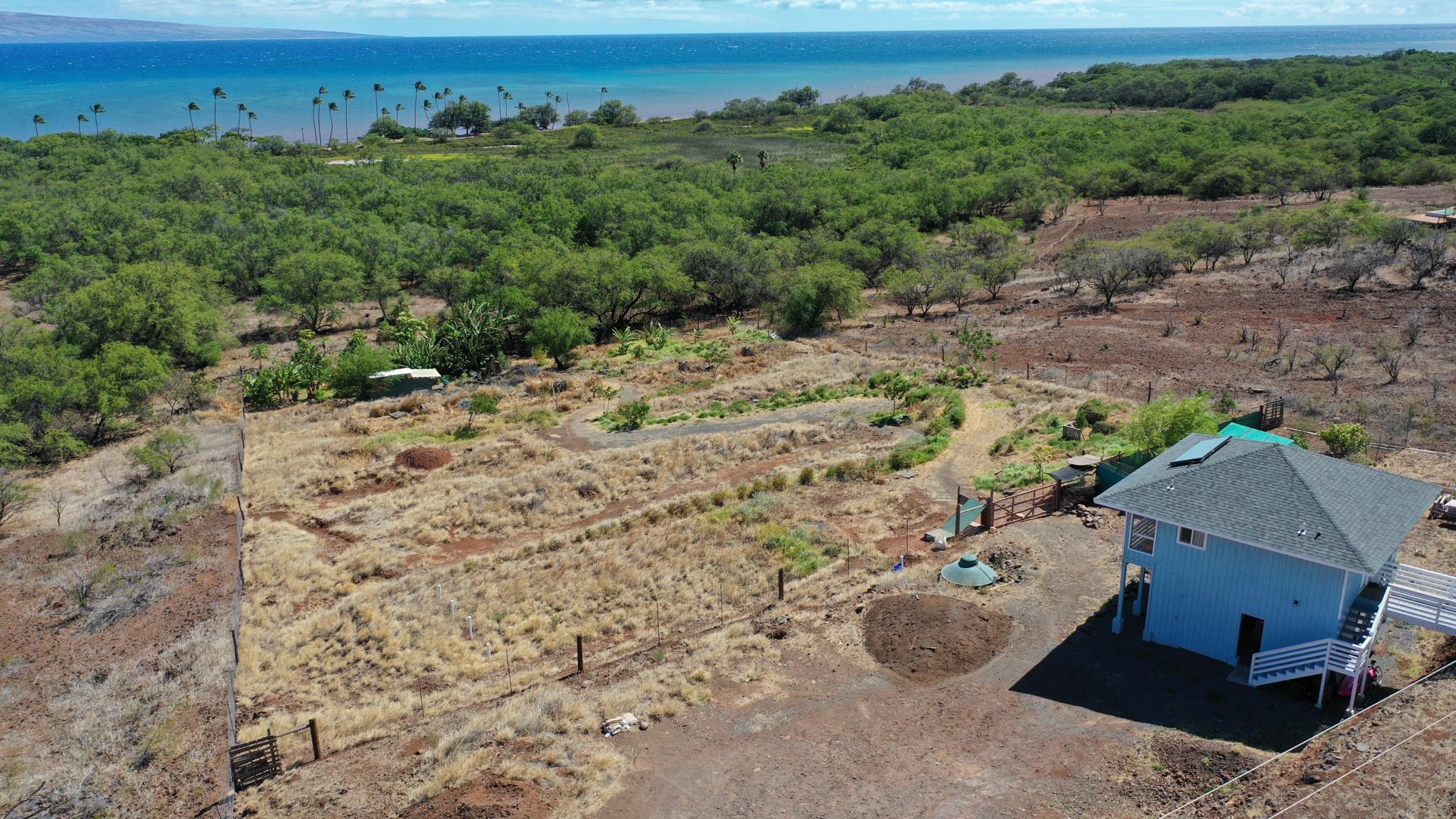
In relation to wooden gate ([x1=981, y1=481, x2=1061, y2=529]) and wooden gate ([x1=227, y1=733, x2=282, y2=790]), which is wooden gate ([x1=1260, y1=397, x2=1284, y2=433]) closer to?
wooden gate ([x1=981, y1=481, x2=1061, y2=529])

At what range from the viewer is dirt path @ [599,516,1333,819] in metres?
14.2

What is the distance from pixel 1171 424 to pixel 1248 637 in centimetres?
817

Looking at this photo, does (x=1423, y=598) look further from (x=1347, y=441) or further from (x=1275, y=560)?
(x=1347, y=441)

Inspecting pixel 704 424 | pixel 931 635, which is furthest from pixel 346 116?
pixel 931 635

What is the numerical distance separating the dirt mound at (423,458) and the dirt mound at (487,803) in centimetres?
1841

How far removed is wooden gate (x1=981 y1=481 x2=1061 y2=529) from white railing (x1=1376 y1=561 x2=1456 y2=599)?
7777 millimetres

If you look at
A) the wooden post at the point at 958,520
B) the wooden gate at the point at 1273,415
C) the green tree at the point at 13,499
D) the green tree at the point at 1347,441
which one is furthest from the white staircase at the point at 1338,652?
the green tree at the point at 13,499

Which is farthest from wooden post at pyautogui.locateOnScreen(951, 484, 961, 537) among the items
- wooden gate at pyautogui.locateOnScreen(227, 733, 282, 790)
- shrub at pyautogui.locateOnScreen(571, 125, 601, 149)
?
shrub at pyautogui.locateOnScreen(571, 125, 601, 149)

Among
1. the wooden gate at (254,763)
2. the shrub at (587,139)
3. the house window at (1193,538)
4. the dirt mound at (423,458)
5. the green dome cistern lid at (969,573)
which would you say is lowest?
the dirt mound at (423,458)

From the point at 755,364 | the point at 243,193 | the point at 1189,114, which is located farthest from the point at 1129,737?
the point at 1189,114

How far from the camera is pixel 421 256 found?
55125 millimetres

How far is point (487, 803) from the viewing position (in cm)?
1388

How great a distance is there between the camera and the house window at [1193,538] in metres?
17.1

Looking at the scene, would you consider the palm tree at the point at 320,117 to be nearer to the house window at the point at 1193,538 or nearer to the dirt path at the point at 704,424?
the dirt path at the point at 704,424
